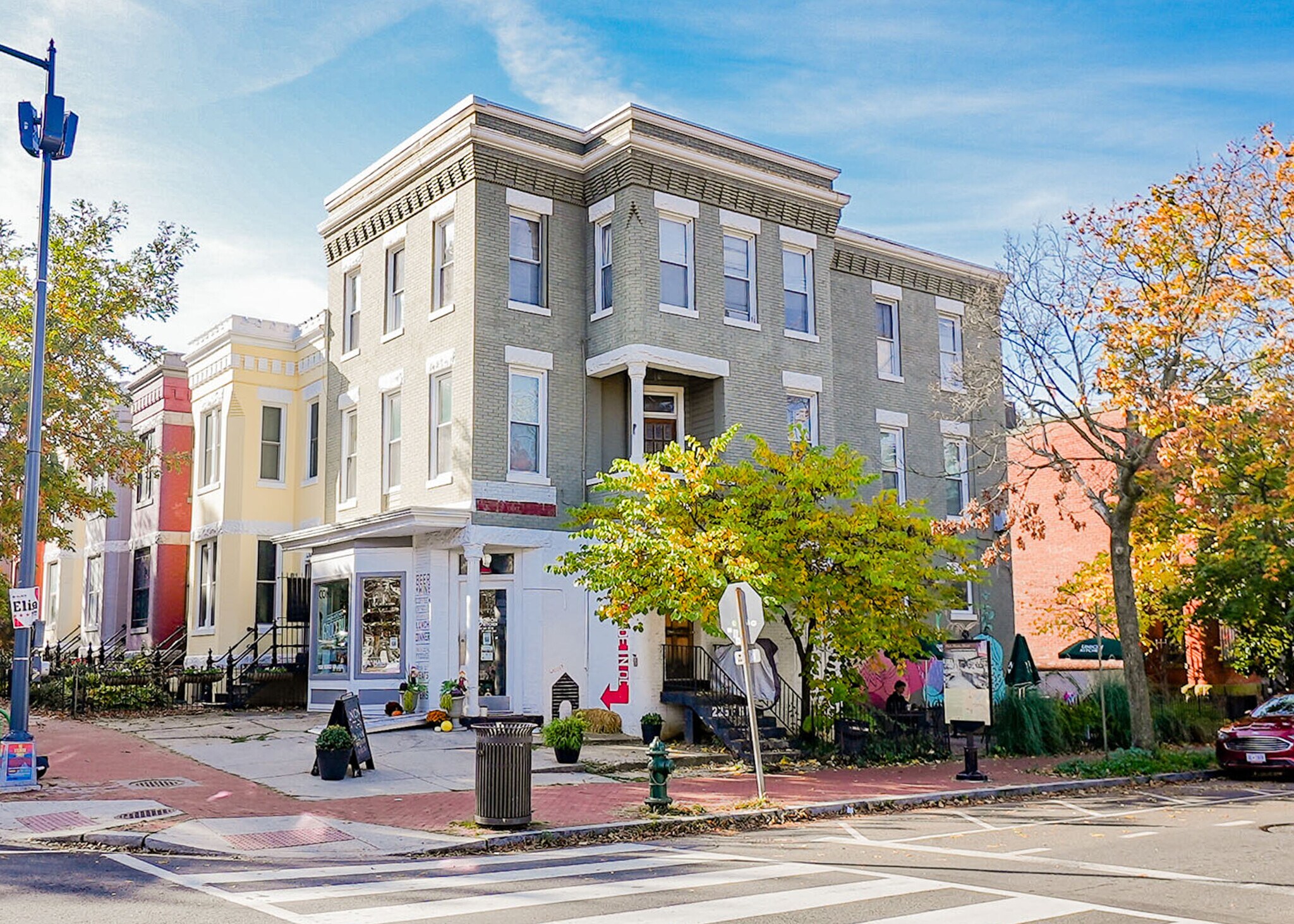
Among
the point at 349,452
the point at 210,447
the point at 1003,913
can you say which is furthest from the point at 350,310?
the point at 1003,913

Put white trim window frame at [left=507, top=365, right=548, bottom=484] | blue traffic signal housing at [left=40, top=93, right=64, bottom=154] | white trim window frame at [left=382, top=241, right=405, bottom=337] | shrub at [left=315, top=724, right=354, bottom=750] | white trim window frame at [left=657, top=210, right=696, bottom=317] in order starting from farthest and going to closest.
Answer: white trim window frame at [left=382, top=241, right=405, bottom=337] → white trim window frame at [left=657, top=210, right=696, bottom=317] → white trim window frame at [left=507, top=365, right=548, bottom=484] → blue traffic signal housing at [left=40, top=93, right=64, bottom=154] → shrub at [left=315, top=724, right=354, bottom=750]

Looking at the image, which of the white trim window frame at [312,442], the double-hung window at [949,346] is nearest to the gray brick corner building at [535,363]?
the white trim window frame at [312,442]

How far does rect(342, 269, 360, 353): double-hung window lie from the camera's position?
27.7 m

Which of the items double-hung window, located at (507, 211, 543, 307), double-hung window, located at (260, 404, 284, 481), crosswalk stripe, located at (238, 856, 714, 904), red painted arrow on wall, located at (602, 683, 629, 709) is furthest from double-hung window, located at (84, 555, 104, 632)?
crosswalk stripe, located at (238, 856, 714, 904)

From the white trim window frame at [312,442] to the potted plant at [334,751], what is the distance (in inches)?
549

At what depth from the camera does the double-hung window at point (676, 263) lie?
24.0 metres

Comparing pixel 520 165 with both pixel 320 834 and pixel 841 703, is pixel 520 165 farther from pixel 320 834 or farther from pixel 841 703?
pixel 320 834

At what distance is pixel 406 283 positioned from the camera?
25.3 metres

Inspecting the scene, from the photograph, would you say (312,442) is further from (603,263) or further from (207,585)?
(603,263)

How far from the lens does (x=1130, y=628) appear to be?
68.9 ft

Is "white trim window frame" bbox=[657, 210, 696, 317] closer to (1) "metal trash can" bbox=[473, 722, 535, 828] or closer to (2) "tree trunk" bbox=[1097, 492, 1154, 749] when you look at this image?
(2) "tree trunk" bbox=[1097, 492, 1154, 749]

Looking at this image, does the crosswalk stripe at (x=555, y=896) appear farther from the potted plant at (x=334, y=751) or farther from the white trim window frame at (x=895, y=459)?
the white trim window frame at (x=895, y=459)

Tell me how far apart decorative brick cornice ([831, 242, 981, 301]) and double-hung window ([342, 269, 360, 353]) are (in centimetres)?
1080

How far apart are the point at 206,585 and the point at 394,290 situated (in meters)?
9.58
